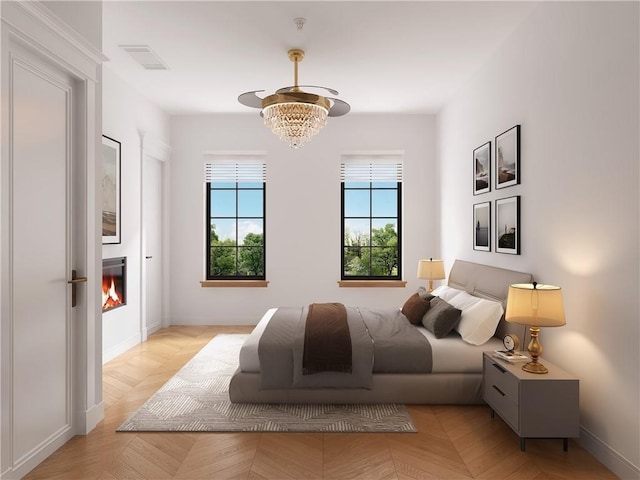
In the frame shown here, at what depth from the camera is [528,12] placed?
343 centimetres

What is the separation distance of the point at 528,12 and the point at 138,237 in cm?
467

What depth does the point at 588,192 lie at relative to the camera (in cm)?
272

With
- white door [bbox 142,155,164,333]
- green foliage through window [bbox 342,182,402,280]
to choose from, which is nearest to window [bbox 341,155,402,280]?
green foliage through window [bbox 342,182,402,280]

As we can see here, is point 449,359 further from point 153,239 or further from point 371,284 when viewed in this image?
point 153,239

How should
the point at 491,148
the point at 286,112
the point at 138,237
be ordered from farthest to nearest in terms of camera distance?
the point at 138,237, the point at 491,148, the point at 286,112

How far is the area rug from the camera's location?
301 centimetres

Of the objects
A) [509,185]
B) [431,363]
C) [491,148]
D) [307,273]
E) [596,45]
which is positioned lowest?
[431,363]

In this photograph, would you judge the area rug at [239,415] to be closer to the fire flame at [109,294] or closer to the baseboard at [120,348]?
the baseboard at [120,348]

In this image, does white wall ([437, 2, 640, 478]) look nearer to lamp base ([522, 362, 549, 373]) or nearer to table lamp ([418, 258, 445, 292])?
lamp base ([522, 362, 549, 373])

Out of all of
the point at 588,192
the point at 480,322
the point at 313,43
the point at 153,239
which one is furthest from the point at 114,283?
the point at 588,192

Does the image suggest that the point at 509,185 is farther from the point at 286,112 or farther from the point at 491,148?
the point at 286,112

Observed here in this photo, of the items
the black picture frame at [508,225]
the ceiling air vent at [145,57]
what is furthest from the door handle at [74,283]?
the black picture frame at [508,225]

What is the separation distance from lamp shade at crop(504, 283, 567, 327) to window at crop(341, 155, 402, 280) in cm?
375

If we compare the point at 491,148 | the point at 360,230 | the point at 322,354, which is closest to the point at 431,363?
the point at 322,354
